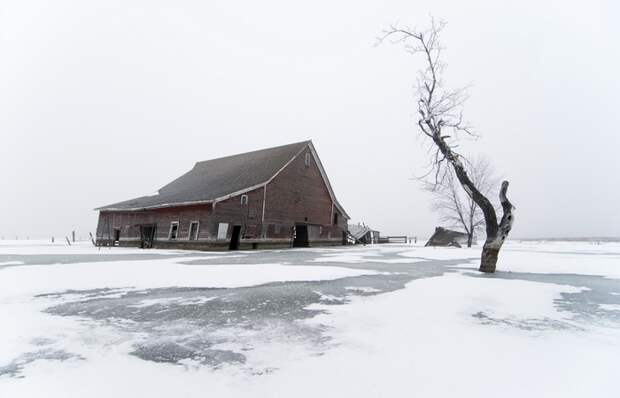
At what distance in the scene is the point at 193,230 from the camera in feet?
77.9

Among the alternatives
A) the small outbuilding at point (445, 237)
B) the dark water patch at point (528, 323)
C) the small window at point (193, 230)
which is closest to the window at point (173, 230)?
the small window at point (193, 230)

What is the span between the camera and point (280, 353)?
331 centimetres

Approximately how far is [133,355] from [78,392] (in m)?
0.73

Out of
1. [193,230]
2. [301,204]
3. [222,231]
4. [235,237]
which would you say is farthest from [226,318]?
[301,204]

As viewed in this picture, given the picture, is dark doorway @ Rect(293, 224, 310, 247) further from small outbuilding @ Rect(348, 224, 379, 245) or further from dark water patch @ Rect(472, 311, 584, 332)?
dark water patch @ Rect(472, 311, 584, 332)

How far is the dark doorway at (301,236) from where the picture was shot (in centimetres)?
3011

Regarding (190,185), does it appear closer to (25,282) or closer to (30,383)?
(25,282)

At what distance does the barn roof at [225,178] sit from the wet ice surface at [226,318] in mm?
16801

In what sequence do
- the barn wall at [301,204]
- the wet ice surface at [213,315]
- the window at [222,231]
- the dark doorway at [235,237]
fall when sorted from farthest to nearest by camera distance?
the barn wall at [301,204]
the dark doorway at [235,237]
the window at [222,231]
the wet ice surface at [213,315]

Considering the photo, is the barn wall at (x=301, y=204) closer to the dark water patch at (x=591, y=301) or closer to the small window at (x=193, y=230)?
the small window at (x=193, y=230)

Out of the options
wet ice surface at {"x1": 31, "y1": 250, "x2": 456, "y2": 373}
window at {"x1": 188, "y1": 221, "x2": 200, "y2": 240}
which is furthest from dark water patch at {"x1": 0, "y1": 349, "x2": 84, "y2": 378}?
window at {"x1": 188, "y1": 221, "x2": 200, "y2": 240}

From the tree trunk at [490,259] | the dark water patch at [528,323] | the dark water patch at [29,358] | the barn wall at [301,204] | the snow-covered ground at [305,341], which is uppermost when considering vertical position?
the barn wall at [301,204]

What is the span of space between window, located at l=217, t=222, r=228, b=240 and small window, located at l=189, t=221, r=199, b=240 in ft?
5.67

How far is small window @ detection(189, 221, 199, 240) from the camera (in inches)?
923
